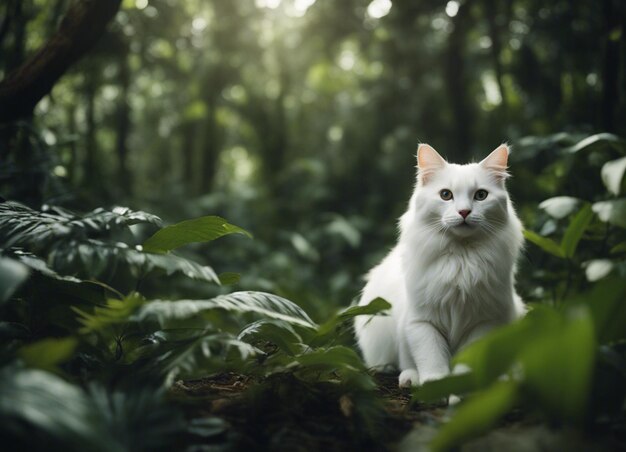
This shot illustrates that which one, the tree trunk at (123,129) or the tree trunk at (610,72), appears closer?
the tree trunk at (610,72)

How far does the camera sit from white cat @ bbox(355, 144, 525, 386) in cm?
254

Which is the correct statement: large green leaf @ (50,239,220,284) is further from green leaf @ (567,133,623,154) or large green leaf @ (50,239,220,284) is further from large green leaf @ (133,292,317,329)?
green leaf @ (567,133,623,154)

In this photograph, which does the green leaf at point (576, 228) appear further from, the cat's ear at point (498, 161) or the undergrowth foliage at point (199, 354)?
the cat's ear at point (498, 161)

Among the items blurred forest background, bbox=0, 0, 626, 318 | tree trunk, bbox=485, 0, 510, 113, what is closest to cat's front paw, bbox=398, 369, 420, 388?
blurred forest background, bbox=0, 0, 626, 318

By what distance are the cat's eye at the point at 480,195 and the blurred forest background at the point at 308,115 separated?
1.61ft

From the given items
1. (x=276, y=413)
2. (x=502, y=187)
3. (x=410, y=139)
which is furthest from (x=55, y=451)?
(x=410, y=139)

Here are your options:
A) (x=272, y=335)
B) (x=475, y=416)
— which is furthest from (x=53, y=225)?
(x=475, y=416)

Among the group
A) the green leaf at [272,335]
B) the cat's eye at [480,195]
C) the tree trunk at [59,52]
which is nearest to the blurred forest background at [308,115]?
the tree trunk at [59,52]

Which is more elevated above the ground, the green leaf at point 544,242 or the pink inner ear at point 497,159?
the pink inner ear at point 497,159

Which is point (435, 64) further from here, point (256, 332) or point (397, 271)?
point (256, 332)

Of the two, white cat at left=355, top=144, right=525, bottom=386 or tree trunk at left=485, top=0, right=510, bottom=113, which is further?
tree trunk at left=485, top=0, right=510, bottom=113

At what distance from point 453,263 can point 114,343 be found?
6.05 feet

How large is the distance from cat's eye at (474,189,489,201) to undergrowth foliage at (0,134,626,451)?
521 millimetres

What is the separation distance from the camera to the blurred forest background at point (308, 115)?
3.75 m
